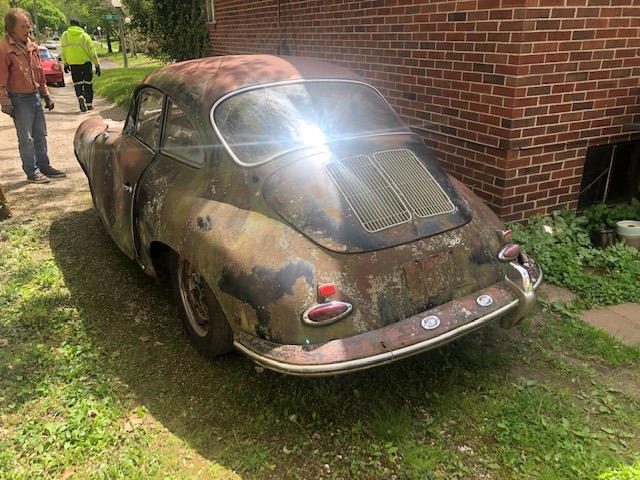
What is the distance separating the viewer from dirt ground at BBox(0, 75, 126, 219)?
6.03m

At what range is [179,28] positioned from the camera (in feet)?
42.0

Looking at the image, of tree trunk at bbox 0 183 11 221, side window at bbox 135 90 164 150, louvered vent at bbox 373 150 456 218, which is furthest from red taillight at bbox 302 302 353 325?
tree trunk at bbox 0 183 11 221

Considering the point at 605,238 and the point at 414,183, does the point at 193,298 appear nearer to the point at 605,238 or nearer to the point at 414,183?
the point at 414,183

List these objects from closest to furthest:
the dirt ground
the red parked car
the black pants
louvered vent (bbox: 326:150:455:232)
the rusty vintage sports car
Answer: the rusty vintage sports car < louvered vent (bbox: 326:150:455:232) < the dirt ground < the black pants < the red parked car

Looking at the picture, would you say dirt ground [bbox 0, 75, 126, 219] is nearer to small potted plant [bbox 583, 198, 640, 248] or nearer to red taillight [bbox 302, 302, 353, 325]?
red taillight [bbox 302, 302, 353, 325]

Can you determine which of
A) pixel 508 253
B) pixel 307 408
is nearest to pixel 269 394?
pixel 307 408

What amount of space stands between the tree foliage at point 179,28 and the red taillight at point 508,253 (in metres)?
10.8

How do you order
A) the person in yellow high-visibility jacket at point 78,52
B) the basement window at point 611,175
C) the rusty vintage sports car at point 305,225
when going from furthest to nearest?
1. the person in yellow high-visibility jacket at point 78,52
2. the basement window at point 611,175
3. the rusty vintage sports car at point 305,225

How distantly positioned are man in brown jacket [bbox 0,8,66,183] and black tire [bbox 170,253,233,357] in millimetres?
4441

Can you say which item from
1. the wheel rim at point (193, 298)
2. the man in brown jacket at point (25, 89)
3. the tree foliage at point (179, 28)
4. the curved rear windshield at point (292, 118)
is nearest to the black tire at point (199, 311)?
the wheel rim at point (193, 298)

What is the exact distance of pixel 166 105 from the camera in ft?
12.1

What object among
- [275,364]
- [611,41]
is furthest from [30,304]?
[611,41]

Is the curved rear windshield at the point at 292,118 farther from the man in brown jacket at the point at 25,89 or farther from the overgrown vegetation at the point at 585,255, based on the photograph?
the man in brown jacket at the point at 25,89

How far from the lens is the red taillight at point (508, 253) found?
2969 millimetres
